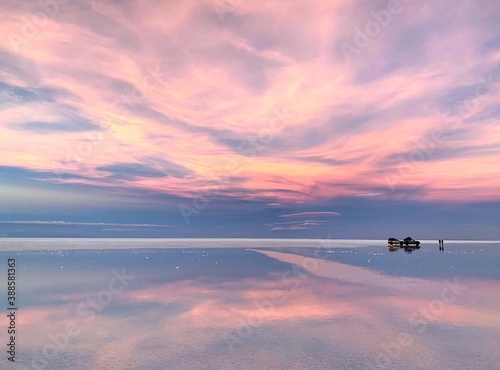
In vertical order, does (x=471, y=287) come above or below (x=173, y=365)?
above

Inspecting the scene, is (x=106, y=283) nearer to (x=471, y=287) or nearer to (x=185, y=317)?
(x=185, y=317)

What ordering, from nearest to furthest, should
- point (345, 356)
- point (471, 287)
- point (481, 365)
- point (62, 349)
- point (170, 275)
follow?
point (481, 365) < point (345, 356) < point (62, 349) < point (471, 287) < point (170, 275)

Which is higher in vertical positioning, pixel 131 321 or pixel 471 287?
pixel 471 287

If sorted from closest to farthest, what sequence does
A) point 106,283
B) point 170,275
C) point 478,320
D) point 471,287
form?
point 478,320 < point 471,287 < point 106,283 < point 170,275

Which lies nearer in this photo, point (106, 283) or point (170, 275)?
point (106, 283)

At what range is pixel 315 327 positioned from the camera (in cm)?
2112

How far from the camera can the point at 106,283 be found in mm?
37500

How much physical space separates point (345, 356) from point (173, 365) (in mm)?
6813

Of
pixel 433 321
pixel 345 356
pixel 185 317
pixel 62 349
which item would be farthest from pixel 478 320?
pixel 62 349

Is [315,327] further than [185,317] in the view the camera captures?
No

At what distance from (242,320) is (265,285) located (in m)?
12.9

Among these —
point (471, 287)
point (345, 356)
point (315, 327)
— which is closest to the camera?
point (345, 356)

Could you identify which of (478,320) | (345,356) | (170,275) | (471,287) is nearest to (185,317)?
(345,356)

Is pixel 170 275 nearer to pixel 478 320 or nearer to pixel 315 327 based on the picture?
pixel 315 327
